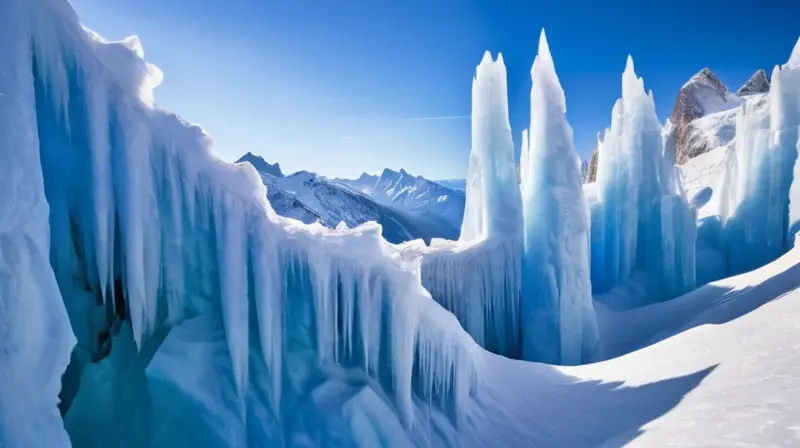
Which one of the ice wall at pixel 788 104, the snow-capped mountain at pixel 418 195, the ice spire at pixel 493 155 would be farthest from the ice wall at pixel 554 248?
the snow-capped mountain at pixel 418 195

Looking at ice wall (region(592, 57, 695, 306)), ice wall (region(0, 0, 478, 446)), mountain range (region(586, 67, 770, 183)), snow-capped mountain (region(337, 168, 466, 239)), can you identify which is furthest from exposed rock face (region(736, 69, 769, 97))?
ice wall (region(0, 0, 478, 446))

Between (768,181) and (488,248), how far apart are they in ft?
57.7

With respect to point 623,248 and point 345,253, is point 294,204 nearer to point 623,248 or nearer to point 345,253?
point 623,248

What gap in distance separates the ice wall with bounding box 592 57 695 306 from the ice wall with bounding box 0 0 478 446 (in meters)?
18.5

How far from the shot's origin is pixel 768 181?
2461cm

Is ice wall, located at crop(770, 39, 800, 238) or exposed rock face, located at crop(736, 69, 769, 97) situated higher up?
exposed rock face, located at crop(736, 69, 769, 97)

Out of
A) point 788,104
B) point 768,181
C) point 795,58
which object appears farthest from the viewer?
point 795,58

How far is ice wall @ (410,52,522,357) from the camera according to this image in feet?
53.0

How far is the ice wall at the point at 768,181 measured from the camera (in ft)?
78.2

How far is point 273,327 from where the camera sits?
656 centimetres

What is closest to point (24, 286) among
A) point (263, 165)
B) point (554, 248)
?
point (554, 248)

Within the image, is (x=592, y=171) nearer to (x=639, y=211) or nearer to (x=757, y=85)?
(x=757, y=85)

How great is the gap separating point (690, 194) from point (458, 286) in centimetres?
3218

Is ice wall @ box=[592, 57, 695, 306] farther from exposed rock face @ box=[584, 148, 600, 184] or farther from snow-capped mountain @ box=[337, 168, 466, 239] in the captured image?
snow-capped mountain @ box=[337, 168, 466, 239]
